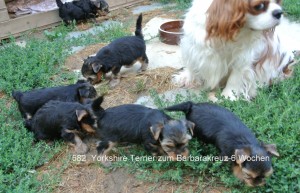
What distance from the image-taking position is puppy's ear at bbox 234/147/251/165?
113 inches

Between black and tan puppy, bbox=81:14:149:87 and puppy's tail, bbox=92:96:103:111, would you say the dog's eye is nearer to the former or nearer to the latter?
puppy's tail, bbox=92:96:103:111

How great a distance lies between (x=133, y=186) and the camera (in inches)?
130

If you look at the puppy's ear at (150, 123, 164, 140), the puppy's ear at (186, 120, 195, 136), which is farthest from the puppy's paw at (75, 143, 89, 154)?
the puppy's ear at (186, 120, 195, 136)

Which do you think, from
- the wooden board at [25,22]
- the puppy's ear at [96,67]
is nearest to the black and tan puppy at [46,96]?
the puppy's ear at [96,67]

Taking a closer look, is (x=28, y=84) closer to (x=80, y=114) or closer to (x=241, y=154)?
(x=80, y=114)

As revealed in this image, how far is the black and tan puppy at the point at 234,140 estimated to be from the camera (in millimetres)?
2844

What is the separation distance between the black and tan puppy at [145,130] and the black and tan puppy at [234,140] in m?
0.20

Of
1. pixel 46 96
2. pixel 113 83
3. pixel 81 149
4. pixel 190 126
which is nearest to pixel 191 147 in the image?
pixel 190 126

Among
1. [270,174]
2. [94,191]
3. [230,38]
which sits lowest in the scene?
[94,191]

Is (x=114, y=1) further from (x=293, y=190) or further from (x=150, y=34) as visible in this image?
(x=293, y=190)

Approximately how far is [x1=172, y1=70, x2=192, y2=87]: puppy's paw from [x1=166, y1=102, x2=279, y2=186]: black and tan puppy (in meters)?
1.30

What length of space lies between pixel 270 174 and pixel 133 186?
1186 millimetres

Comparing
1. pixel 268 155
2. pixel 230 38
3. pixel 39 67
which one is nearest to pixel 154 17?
pixel 39 67

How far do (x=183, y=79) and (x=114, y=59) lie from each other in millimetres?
976
